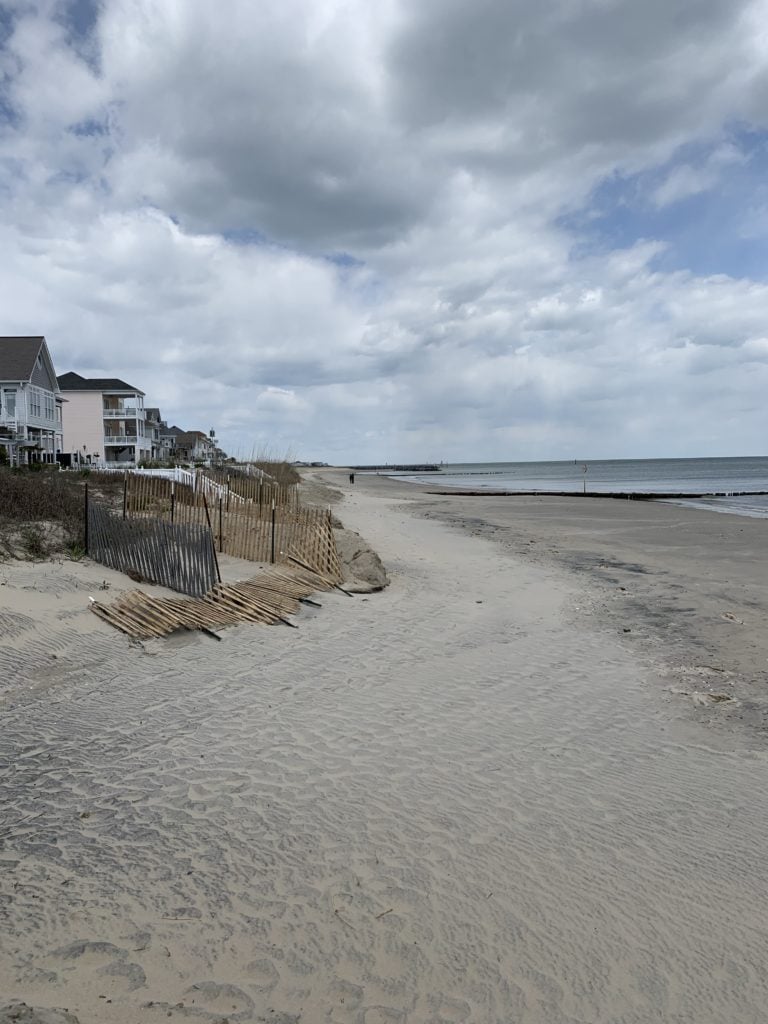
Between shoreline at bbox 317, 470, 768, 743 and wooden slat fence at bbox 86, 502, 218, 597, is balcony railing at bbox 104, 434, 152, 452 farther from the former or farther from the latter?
wooden slat fence at bbox 86, 502, 218, 597

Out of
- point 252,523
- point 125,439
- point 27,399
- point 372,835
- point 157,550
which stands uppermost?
point 27,399

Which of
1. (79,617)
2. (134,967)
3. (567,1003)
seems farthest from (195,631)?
(567,1003)

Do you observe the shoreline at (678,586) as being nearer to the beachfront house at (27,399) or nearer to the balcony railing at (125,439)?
the beachfront house at (27,399)

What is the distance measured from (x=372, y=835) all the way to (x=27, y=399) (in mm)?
43931

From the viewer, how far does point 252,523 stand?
42.5 feet

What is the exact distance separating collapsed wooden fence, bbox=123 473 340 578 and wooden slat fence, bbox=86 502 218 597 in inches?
14.1

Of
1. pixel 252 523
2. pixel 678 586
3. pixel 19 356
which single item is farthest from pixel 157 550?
pixel 19 356

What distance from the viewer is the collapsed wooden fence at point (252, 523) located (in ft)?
37.9

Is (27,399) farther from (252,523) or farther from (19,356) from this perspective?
(252,523)

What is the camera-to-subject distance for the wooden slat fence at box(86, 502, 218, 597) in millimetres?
9750

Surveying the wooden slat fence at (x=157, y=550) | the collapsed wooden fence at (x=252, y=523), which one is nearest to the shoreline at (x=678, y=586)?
the collapsed wooden fence at (x=252, y=523)

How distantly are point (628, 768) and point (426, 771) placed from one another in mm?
1459

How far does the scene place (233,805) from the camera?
429 centimetres

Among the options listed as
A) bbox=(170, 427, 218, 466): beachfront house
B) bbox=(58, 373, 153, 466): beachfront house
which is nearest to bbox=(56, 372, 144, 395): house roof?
bbox=(58, 373, 153, 466): beachfront house
